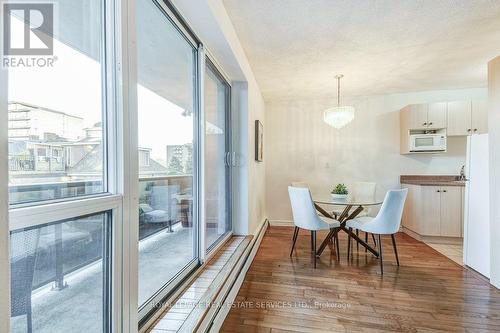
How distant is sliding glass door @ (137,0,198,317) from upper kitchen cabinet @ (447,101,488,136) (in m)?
4.15

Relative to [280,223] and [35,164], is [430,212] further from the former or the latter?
[35,164]

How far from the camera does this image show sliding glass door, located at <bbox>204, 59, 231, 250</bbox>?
233 centimetres

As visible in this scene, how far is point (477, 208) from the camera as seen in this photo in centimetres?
262

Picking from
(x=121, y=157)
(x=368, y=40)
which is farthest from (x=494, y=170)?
(x=121, y=157)

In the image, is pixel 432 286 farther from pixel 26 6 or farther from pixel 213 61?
pixel 26 6

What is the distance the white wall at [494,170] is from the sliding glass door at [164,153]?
109 inches

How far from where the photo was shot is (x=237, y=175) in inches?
121

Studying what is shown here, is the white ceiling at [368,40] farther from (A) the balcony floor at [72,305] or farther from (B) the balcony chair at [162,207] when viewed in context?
(A) the balcony floor at [72,305]

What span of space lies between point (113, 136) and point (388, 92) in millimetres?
4585

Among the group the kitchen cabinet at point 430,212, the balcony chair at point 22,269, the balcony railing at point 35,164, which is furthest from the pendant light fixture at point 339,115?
the balcony chair at point 22,269

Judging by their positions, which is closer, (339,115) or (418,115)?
(339,115)

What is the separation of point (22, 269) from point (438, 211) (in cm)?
462

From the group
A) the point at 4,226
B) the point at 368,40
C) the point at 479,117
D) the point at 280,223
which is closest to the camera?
the point at 4,226

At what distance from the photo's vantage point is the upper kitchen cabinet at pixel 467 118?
3768 millimetres
